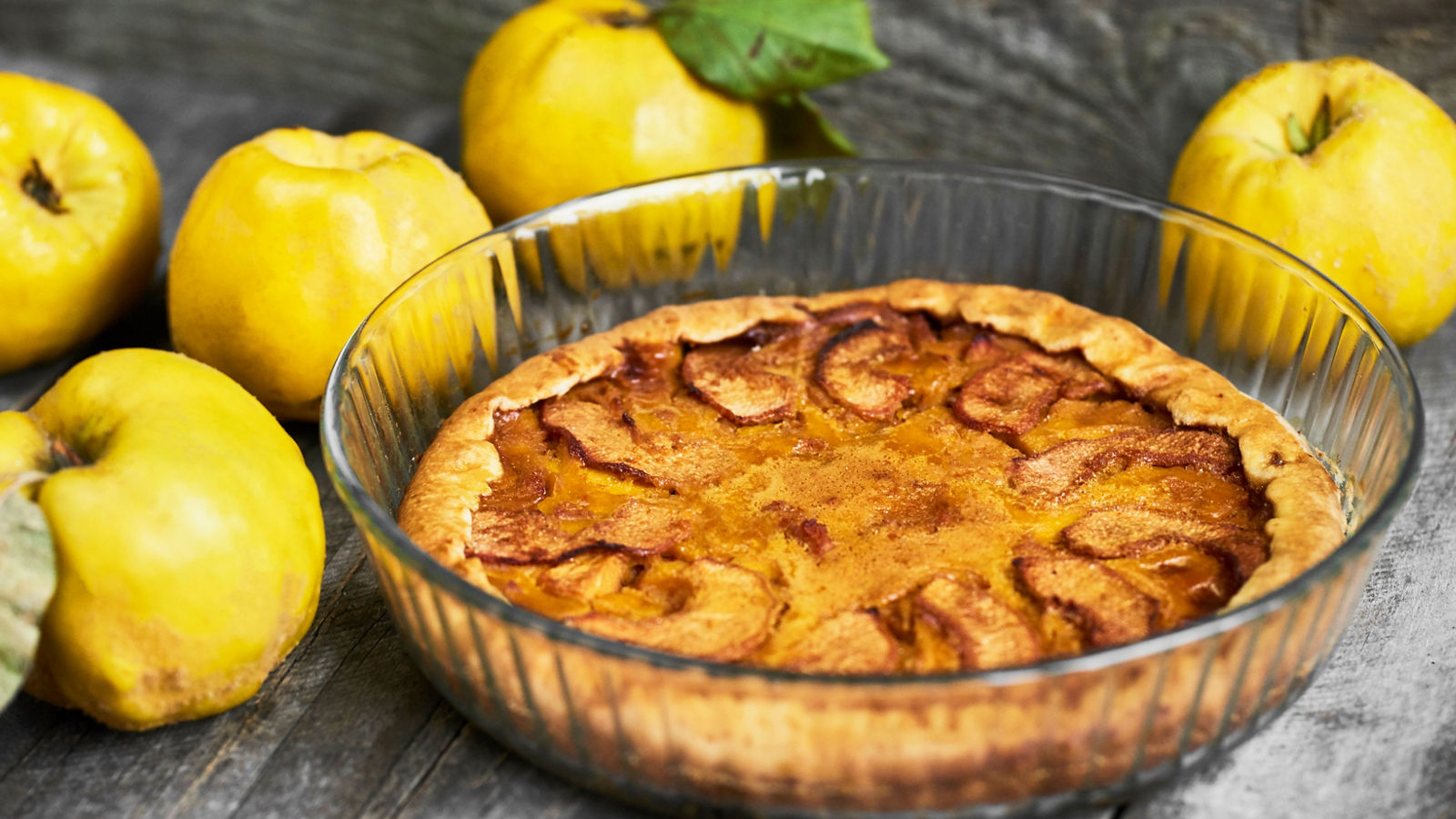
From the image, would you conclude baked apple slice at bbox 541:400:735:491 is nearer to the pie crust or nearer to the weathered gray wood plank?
the pie crust

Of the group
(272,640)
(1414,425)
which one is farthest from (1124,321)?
(272,640)

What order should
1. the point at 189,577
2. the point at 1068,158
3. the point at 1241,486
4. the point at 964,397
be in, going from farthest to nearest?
the point at 1068,158
the point at 964,397
the point at 1241,486
the point at 189,577

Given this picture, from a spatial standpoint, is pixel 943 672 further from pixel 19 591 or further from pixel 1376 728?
pixel 19 591

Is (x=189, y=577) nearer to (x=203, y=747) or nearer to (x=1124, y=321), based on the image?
(x=203, y=747)

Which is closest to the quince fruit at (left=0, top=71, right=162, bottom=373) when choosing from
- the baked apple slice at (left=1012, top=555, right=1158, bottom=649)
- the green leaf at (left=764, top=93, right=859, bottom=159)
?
the green leaf at (left=764, top=93, right=859, bottom=159)

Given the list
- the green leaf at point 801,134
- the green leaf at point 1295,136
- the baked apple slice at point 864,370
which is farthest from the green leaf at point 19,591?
the green leaf at point 1295,136

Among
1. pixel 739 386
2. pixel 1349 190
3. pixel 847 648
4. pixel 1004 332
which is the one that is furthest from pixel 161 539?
pixel 1349 190
